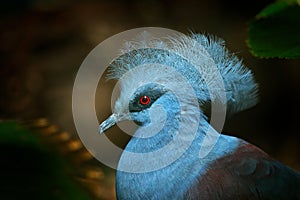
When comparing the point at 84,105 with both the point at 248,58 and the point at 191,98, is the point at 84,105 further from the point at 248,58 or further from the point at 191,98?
the point at 191,98

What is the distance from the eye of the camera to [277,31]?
1138mm

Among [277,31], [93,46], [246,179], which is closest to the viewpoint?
[277,31]

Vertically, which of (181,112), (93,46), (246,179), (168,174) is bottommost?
(246,179)

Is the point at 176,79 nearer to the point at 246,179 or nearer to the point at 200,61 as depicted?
the point at 200,61

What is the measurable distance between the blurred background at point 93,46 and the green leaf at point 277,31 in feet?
7.07

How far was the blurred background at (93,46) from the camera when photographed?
3.48 meters

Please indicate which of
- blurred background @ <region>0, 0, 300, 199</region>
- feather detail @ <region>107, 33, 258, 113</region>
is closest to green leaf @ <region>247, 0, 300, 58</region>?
feather detail @ <region>107, 33, 258, 113</region>

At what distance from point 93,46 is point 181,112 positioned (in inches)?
80.2

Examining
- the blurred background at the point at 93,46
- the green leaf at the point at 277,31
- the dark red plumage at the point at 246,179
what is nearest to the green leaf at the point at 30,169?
the green leaf at the point at 277,31

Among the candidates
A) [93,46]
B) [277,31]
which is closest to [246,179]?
[277,31]

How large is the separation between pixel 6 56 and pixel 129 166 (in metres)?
2.16

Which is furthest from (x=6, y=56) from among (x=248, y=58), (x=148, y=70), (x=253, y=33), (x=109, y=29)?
(x=253, y=33)

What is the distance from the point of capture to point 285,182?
172cm

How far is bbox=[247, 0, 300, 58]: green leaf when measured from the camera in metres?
1.10
